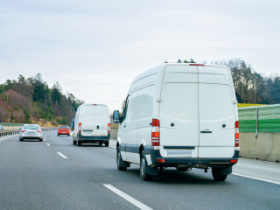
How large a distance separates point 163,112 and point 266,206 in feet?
9.29

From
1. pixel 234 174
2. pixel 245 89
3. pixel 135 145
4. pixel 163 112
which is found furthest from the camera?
pixel 245 89

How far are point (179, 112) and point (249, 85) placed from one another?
333 ft

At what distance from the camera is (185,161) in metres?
7.82

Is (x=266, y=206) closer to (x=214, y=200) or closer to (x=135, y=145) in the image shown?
(x=214, y=200)

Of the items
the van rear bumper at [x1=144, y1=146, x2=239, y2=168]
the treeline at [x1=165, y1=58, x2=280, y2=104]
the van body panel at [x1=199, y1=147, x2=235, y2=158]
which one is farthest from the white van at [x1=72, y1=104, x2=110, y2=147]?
the treeline at [x1=165, y1=58, x2=280, y2=104]

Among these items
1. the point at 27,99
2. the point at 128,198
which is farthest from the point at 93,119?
the point at 27,99

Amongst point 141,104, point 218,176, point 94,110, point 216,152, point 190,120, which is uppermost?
point 94,110

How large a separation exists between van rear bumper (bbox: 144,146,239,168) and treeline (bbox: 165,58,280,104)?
9632 cm

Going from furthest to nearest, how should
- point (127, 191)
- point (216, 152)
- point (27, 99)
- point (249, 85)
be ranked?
point (27, 99)
point (249, 85)
point (216, 152)
point (127, 191)

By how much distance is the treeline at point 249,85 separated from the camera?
103 m

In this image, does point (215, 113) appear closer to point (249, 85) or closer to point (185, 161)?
point (185, 161)

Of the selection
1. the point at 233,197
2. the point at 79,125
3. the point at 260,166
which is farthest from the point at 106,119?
the point at 233,197

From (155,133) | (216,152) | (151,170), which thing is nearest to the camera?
(155,133)

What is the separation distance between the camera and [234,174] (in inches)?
391
